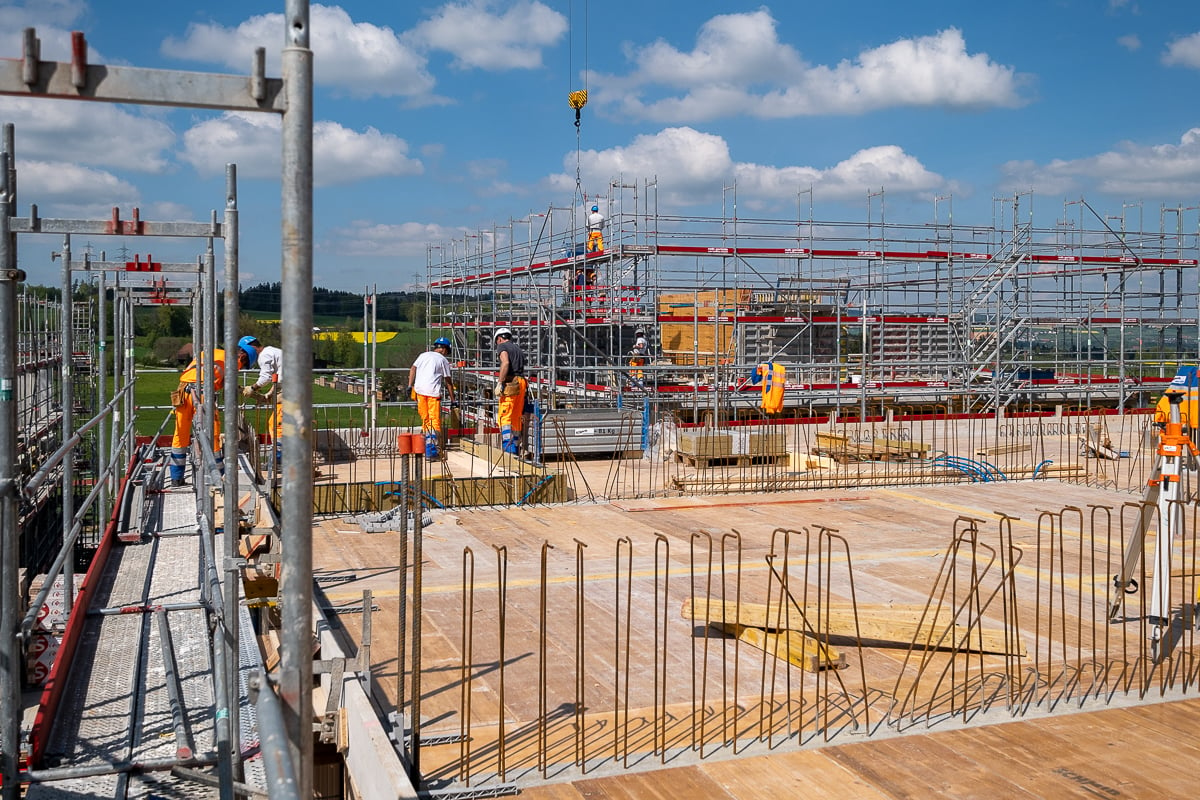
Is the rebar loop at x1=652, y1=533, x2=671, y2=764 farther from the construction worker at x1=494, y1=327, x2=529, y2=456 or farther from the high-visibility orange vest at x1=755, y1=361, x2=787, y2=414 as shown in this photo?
the high-visibility orange vest at x1=755, y1=361, x2=787, y2=414

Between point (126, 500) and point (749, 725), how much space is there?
951 centimetres

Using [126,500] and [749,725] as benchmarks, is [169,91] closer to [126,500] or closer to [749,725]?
[749,725]

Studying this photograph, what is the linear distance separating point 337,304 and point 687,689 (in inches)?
998

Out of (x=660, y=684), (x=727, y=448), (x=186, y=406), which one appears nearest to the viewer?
(x=660, y=684)

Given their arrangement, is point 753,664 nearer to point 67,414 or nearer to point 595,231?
point 67,414

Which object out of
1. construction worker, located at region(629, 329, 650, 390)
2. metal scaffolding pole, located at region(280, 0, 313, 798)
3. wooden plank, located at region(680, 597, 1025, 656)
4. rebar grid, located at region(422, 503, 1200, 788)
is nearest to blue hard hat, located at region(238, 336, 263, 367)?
rebar grid, located at region(422, 503, 1200, 788)

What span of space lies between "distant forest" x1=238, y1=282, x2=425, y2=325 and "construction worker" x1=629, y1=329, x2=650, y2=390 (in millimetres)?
5981

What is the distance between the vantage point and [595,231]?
26.0 m

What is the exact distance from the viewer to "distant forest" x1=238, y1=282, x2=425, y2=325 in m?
25.4

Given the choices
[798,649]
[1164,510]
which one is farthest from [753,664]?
[1164,510]

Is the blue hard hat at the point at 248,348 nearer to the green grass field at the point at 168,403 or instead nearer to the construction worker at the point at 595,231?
the construction worker at the point at 595,231

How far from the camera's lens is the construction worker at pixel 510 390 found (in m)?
15.7

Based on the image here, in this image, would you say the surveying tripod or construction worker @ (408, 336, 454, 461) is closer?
the surveying tripod

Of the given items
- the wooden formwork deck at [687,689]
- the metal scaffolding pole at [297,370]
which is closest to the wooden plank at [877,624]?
the wooden formwork deck at [687,689]
